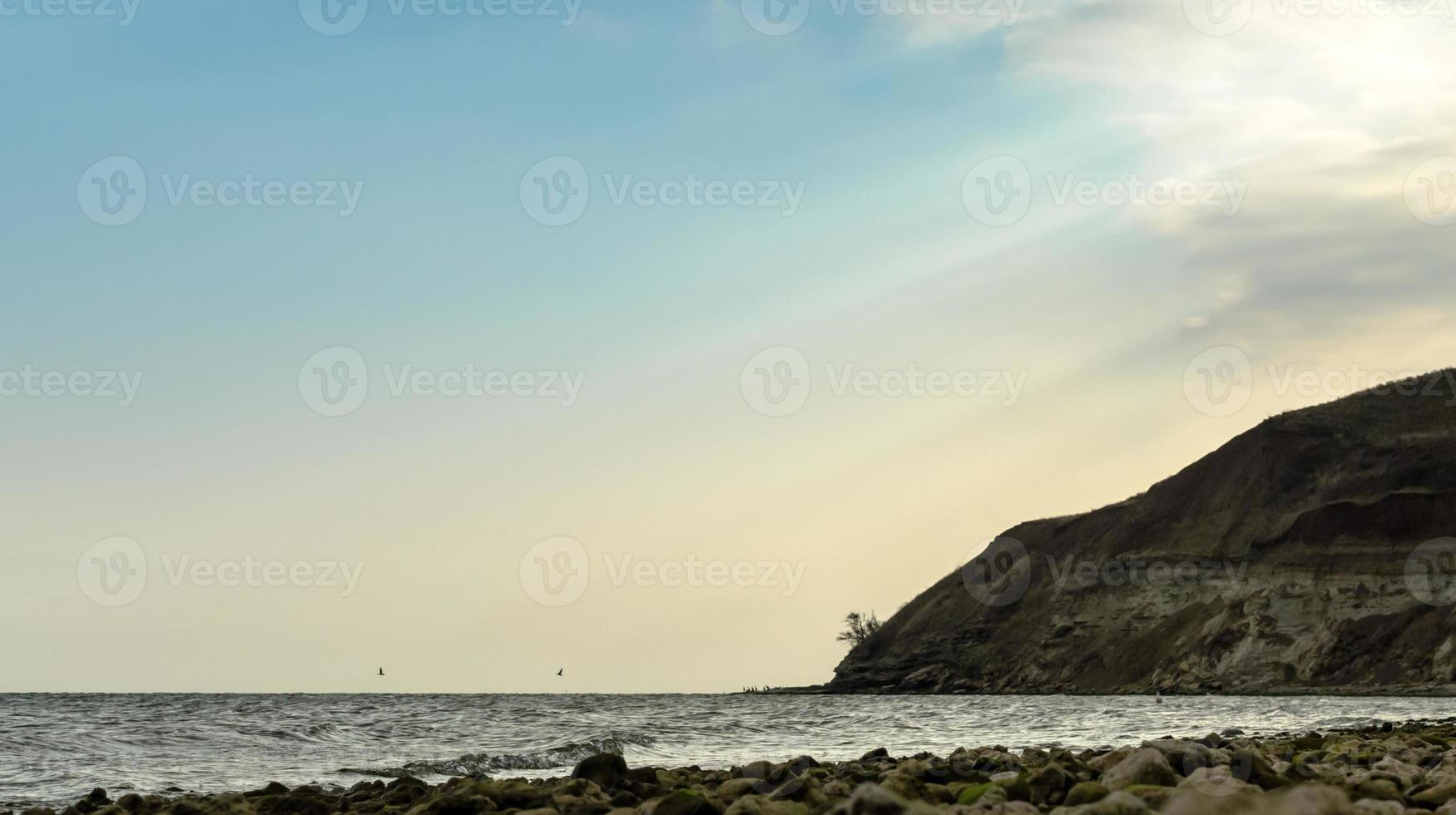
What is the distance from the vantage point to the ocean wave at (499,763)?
22828mm

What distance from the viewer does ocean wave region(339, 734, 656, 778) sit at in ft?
74.9

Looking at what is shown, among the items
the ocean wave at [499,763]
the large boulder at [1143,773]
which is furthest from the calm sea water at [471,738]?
the large boulder at [1143,773]

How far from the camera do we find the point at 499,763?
82.1ft

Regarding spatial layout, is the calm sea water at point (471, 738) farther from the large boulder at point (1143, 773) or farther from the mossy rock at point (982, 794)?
the large boulder at point (1143, 773)

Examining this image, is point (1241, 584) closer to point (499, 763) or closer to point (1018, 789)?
point (499, 763)

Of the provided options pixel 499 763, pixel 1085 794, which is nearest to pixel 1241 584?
pixel 499 763

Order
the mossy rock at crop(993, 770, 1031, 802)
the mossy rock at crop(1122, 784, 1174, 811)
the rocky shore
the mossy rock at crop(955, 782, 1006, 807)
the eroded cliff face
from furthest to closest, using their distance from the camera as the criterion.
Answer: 1. the eroded cliff face
2. the mossy rock at crop(993, 770, 1031, 802)
3. the mossy rock at crop(955, 782, 1006, 807)
4. the mossy rock at crop(1122, 784, 1174, 811)
5. the rocky shore

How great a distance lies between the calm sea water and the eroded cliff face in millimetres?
40889

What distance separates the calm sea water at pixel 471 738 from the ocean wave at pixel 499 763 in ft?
0.19

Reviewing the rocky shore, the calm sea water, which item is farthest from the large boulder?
the calm sea water

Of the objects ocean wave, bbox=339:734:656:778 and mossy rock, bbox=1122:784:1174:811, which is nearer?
mossy rock, bbox=1122:784:1174:811

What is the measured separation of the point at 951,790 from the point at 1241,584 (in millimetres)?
96664

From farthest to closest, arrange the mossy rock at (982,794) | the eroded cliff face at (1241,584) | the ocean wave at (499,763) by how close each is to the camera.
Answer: the eroded cliff face at (1241,584), the ocean wave at (499,763), the mossy rock at (982,794)

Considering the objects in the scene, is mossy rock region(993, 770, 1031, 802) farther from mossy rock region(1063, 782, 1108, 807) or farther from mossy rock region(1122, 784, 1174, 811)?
mossy rock region(1122, 784, 1174, 811)
